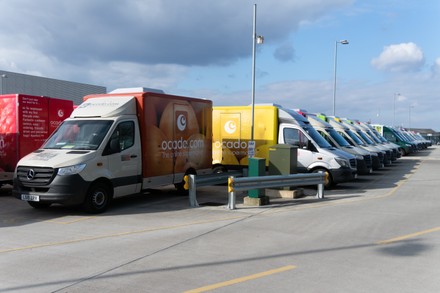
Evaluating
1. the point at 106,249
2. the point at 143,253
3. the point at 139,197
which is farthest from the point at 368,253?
the point at 139,197

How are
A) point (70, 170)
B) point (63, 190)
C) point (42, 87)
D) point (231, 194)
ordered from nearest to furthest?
point (63, 190) < point (70, 170) < point (231, 194) < point (42, 87)

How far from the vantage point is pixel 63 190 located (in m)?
9.62

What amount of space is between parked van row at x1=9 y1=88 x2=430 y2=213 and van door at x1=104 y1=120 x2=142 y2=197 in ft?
0.08

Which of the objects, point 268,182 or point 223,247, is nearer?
point 223,247

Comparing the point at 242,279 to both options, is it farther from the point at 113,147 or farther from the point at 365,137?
the point at 365,137

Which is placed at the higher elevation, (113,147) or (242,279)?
(113,147)

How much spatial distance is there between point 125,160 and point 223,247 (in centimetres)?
475

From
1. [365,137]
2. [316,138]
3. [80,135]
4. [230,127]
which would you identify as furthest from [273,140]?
[365,137]

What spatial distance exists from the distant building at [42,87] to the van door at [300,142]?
39.4 m

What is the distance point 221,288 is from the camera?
5.23 meters

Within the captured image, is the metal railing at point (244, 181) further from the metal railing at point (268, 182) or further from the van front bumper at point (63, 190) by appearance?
the van front bumper at point (63, 190)

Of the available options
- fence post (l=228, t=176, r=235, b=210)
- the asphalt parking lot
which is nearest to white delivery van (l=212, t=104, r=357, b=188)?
the asphalt parking lot

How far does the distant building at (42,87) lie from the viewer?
50844 millimetres

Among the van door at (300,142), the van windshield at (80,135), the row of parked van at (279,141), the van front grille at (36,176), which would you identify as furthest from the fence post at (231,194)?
the van door at (300,142)
